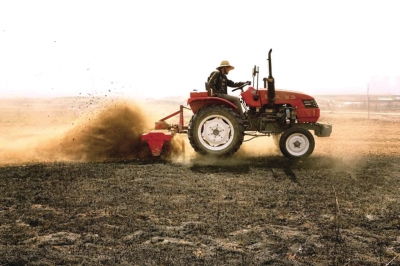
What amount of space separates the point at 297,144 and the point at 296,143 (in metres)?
0.03

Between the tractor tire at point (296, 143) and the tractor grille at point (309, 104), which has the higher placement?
the tractor grille at point (309, 104)

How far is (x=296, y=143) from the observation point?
342 inches

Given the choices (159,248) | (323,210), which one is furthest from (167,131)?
(159,248)

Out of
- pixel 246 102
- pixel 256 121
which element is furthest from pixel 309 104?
pixel 246 102

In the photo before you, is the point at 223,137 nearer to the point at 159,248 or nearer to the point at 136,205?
the point at 136,205

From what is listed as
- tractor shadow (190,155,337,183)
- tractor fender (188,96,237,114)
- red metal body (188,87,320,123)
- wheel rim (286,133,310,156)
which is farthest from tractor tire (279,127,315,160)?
tractor fender (188,96,237,114)

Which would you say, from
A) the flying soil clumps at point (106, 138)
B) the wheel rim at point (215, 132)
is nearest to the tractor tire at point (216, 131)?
the wheel rim at point (215, 132)

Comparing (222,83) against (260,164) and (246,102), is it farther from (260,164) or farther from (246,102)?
(260,164)

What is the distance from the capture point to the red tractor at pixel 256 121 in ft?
28.2

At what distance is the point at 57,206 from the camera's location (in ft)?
18.0

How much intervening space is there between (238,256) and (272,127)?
17.9 feet

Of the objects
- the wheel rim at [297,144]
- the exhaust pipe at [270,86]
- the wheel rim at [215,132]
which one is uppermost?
the exhaust pipe at [270,86]

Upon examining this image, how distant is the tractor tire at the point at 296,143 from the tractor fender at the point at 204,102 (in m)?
1.31

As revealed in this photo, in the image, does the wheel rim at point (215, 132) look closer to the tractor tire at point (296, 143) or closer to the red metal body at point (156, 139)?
the red metal body at point (156, 139)
